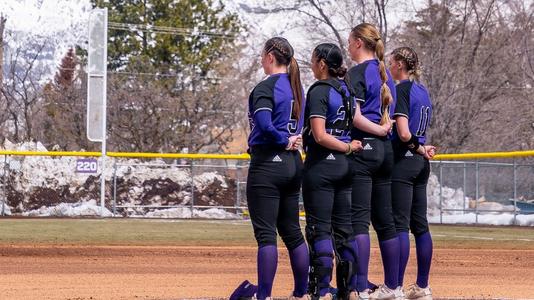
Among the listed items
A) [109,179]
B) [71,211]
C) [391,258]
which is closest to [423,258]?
[391,258]

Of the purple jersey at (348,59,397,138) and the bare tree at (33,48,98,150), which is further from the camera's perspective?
the bare tree at (33,48,98,150)

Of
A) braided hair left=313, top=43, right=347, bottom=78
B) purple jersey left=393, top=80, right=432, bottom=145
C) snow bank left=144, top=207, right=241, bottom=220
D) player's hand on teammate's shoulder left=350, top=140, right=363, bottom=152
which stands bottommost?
snow bank left=144, top=207, right=241, bottom=220

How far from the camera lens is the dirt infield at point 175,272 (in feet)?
33.6

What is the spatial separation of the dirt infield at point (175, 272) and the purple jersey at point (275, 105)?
7.49 feet

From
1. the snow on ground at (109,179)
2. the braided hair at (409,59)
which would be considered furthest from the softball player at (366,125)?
the snow on ground at (109,179)

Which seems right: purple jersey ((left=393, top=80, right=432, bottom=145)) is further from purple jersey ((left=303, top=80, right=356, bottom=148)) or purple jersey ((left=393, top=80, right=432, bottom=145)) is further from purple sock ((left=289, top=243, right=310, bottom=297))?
purple sock ((left=289, top=243, right=310, bottom=297))

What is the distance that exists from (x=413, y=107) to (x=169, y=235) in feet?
38.8

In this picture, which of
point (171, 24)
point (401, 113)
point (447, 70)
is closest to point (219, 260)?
point (401, 113)

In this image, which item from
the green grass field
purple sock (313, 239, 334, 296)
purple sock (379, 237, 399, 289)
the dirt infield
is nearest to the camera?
purple sock (313, 239, 334, 296)

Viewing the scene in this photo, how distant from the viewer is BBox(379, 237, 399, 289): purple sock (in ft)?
29.0

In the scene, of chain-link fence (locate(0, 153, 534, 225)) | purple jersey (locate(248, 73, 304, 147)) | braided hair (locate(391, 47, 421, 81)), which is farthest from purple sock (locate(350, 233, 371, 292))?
chain-link fence (locate(0, 153, 534, 225))

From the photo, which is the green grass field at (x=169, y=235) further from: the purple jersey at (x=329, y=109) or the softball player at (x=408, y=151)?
the purple jersey at (x=329, y=109)

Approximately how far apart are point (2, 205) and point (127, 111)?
12.5 meters

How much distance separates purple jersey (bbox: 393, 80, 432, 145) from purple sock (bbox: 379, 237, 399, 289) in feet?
2.95
